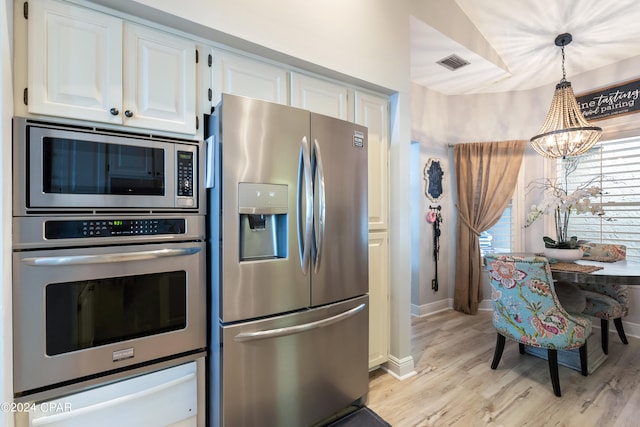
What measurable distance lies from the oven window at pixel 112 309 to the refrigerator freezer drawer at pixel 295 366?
0.31m

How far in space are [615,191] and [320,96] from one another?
3.51m

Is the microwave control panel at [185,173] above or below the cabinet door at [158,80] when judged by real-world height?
below

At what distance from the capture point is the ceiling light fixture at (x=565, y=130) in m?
2.59

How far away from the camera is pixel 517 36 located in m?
2.81

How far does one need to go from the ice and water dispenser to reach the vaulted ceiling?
1.98 m

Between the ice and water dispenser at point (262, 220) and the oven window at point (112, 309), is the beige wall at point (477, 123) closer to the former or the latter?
the ice and water dispenser at point (262, 220)

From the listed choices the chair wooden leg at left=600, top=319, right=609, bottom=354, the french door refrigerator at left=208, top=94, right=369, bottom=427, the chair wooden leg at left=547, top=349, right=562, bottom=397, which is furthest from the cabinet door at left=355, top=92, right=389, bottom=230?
the chair wooden leg at left=600, top=319, right=609, bottom=354

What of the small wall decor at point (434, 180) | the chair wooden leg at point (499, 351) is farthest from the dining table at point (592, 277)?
the small wall decor at point (434, 180)

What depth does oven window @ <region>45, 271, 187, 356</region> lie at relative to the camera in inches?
46.2

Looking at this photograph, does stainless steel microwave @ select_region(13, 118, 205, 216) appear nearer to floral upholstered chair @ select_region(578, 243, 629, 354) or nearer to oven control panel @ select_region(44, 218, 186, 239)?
oven control panel @ select_region(44, 218, 186, 239)

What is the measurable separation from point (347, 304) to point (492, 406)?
127 cm

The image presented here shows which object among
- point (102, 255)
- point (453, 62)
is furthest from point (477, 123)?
point (102, 255)

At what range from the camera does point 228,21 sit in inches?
58.7

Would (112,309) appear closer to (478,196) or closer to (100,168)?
(100,168)
